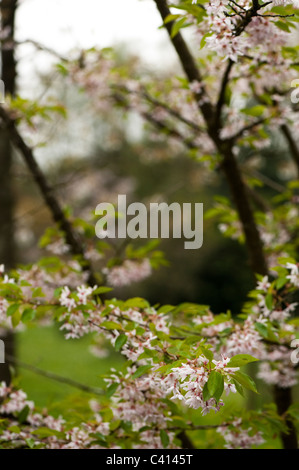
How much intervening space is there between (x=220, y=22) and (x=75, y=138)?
8826 millimetres

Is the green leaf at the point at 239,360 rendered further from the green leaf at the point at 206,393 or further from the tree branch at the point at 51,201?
the tree branch at the point at 51,201

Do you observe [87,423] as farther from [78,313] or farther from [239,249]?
[239,249]

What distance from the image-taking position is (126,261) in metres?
3.73

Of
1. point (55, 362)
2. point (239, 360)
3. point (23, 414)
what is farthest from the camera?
point (55, 362)

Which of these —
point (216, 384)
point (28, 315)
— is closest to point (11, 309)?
point (28, 315)

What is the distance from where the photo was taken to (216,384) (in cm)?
158

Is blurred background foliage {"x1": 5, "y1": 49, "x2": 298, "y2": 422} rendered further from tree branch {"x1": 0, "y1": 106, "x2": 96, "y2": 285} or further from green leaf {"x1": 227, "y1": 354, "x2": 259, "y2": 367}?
green leaf {"x1": 227, "y1": 354, "x2": 259, "y2": 367}

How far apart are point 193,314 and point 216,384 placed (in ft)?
3.83

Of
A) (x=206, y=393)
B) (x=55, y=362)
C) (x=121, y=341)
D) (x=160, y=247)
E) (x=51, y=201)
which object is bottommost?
(x=206, y=393)

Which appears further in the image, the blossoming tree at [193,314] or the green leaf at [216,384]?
the blossoming tree at [193,314]

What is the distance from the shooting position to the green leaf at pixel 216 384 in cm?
158

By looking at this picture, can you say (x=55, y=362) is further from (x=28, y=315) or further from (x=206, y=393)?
(x=206, y=393)

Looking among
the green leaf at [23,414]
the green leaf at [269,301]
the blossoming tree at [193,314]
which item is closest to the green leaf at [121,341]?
the blossoming tree at [193,314]

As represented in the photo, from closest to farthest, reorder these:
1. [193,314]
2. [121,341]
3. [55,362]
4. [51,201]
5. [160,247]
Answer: [121,341] < [193,314] < [51,201] < [55,362] < [160,247]
